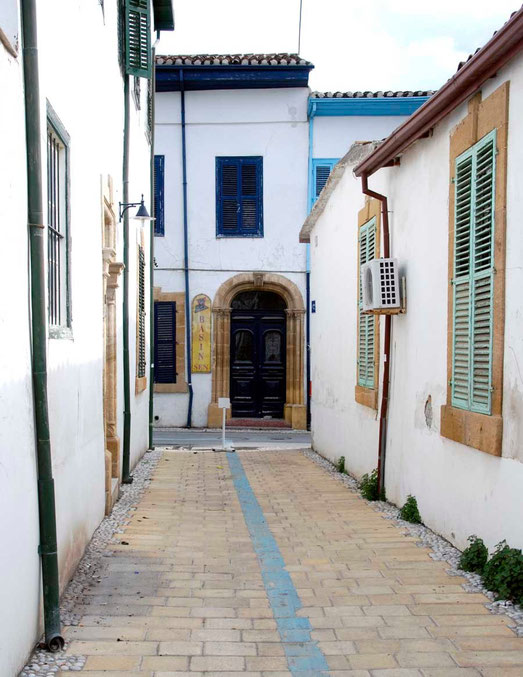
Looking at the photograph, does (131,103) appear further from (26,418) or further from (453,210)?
(26,418)

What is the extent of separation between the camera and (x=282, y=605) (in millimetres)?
4574

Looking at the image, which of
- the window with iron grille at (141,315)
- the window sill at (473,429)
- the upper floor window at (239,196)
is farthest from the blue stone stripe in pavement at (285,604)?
the upper floor window at (239,196)

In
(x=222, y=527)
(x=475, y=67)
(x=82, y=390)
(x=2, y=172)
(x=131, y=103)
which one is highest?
(x=131, y=103)

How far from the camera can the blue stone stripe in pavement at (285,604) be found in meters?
3.74

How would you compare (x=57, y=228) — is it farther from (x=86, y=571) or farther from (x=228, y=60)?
(x=228, y=60)

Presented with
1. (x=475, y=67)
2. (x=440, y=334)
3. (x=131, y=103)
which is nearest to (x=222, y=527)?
(x=440, y=334)

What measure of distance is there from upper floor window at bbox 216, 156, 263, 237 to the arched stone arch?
1087 millimetres

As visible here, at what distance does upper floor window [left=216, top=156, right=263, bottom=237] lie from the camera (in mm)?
17875

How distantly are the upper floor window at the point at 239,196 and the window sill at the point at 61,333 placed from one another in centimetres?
1281

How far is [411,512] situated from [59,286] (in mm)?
3590

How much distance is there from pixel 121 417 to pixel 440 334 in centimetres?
425

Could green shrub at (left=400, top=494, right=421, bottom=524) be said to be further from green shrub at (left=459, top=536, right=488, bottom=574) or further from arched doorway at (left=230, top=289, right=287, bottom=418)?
arched doorway at (left=230, top=289, right=287, bottom=418)

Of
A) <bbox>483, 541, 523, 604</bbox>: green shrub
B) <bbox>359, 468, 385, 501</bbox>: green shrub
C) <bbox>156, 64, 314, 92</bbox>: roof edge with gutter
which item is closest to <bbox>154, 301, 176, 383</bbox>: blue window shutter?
<bbox>156, 64, 314, 92</bbox>: roof edge with gutter

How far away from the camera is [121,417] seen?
9164 mm
